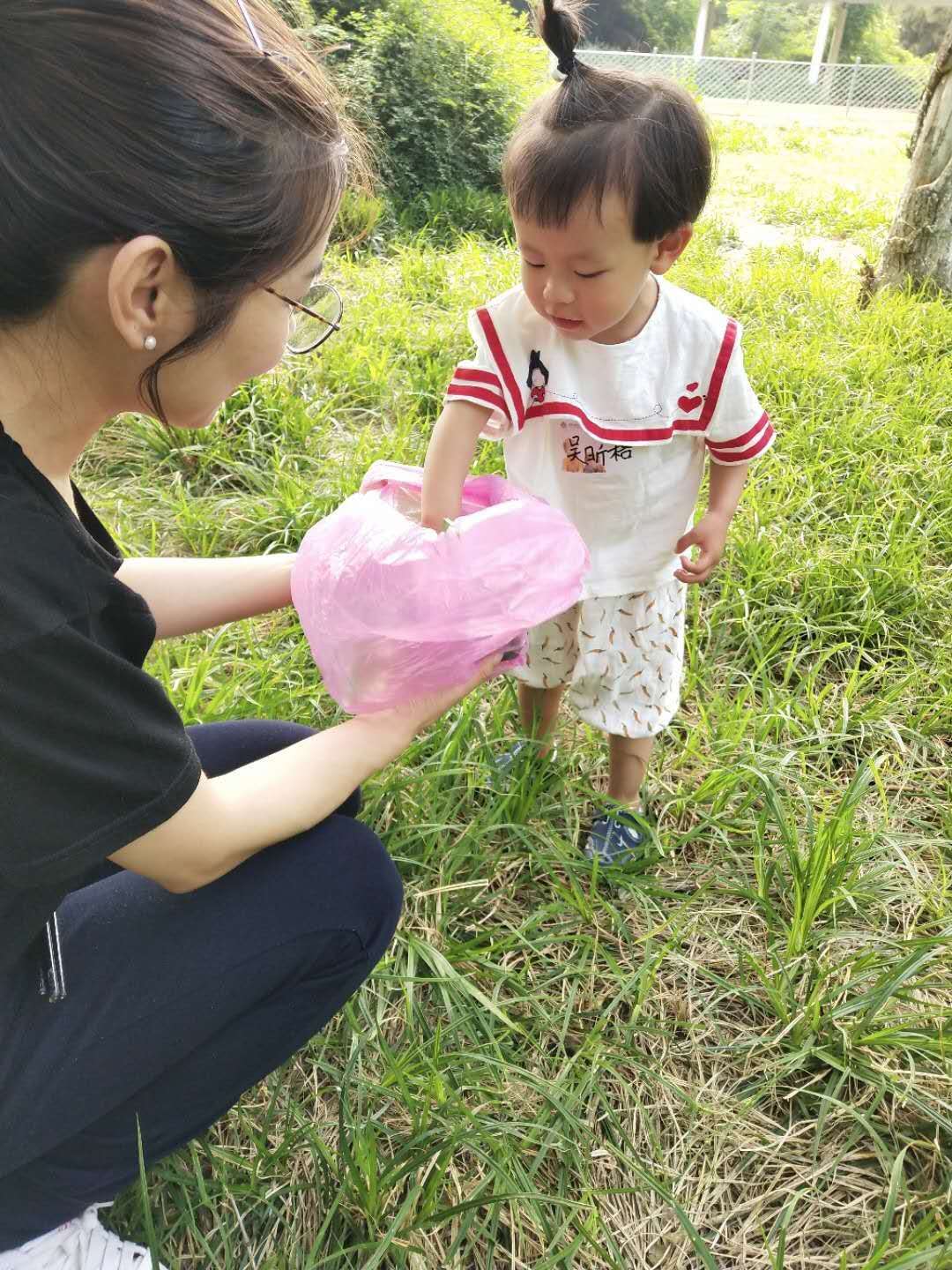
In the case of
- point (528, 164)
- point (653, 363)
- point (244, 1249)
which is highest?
point (528, 164)

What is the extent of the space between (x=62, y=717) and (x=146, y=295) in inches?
15.9

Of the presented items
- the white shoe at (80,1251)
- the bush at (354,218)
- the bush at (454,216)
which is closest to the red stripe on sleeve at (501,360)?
the white shoe at (80,1251)

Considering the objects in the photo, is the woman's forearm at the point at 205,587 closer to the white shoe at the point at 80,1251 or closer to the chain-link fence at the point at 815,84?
the white shoe at the point at 80,1251

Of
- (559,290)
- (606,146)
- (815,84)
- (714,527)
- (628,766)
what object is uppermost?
(606,146)

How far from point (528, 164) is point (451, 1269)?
1.50 meters

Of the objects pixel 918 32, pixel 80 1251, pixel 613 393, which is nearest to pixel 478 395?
pixel 613 393

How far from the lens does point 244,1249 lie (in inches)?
48.6

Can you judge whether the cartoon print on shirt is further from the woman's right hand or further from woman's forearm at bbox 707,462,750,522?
the woman's right hand

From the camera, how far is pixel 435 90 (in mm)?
6273

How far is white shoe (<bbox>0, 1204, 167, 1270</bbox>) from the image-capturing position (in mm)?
1115

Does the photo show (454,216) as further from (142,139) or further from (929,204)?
(142,139)

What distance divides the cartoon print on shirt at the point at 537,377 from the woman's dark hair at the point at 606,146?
230mm

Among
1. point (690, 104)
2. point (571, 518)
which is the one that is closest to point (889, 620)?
point (571, 518)

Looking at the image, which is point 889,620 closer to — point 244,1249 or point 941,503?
point 941,503
